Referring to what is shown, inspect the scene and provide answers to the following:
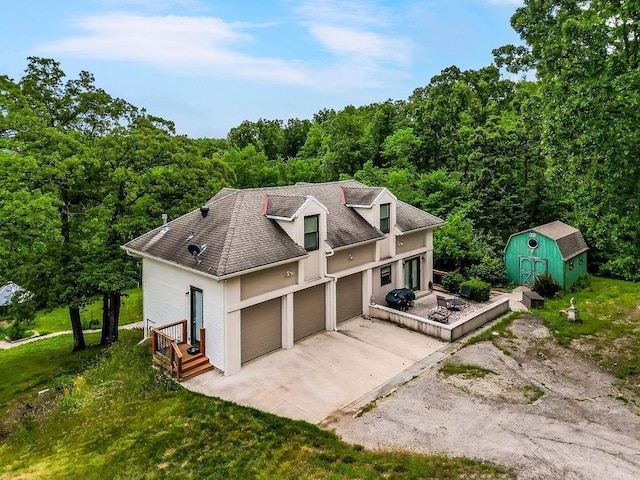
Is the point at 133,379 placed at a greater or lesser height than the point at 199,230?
lesser

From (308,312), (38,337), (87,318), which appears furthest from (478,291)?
(87,318)

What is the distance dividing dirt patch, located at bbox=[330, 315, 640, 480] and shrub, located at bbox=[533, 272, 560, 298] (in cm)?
749

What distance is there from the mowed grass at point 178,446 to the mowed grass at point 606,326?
8453 millimetres

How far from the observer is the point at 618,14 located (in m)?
12.6

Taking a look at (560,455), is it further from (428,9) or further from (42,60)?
(42,60)

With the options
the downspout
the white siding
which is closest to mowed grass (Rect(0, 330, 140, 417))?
the white siding

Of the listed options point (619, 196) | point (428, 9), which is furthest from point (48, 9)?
point (619, 196)

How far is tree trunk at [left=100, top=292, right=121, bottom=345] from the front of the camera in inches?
796

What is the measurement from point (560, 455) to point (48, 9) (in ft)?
78.1

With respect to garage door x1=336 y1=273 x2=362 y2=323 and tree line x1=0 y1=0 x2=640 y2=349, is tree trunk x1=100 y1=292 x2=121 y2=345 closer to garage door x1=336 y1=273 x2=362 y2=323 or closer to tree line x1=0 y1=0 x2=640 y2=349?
tree line x1=0 y1=0 x2=640 y2=349

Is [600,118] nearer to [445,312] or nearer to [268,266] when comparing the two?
[445,312]

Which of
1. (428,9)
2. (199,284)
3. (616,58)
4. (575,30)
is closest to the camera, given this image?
(616,58)

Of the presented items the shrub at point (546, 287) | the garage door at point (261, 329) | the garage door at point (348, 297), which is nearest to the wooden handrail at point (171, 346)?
the garage door at point (261, 329)

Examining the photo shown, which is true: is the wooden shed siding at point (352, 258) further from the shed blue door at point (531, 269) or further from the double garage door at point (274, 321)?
the shed blue door at point (531, 269)
